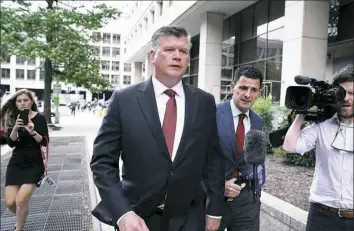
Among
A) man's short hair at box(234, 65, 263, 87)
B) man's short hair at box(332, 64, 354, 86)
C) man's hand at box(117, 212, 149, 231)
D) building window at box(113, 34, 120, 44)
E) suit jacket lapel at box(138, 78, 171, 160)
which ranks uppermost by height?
building window at box(113, 34, 120, 44)

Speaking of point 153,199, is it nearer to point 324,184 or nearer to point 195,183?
point 195,183

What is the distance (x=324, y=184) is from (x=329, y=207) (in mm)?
141

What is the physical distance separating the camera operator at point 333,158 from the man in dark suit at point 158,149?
610mm

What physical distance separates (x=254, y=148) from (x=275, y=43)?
12.7 metres

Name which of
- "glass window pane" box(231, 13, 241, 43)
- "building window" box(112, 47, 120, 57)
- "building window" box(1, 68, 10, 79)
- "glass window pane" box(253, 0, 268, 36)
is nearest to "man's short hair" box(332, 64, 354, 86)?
"glass window pane" box(253, 0, 268, 36)

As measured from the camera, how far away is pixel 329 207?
2271mm

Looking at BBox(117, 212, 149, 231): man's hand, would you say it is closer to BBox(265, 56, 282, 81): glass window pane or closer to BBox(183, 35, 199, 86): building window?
BBox(265, 56, 282, 81): glass window pane

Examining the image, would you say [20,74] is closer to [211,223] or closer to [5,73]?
[5,73]

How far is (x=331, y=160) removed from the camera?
2199 mm

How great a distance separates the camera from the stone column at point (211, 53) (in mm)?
18109

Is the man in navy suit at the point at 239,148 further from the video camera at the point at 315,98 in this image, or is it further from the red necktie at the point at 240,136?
the video camera at the point at 315,98

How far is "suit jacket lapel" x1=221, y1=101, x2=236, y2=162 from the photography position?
2.97m

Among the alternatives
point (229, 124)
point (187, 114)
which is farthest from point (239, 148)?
point (187, 114)

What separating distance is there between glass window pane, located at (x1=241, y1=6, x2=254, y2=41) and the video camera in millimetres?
15284
